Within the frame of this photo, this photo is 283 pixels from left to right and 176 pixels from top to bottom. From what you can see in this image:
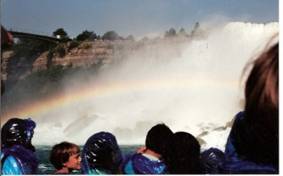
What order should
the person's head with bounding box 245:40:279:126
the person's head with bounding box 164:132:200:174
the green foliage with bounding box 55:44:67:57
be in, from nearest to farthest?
1. the person's head with bounding box 245:40:279:126
2. the person's head with bounding box 164:132:200:174
3. the green foliage with bounding box 55:44:67:57

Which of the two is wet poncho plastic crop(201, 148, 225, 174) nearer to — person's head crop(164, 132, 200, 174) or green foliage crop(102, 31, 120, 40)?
person's head crop(164, 132, 200, 174)

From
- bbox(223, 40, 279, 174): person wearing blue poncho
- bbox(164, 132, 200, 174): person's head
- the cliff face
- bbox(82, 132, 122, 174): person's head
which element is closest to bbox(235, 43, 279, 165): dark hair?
bbox(223, 40, 279, 174): person wearing blue poncho

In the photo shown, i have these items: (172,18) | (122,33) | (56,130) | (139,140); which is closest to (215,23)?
(172,18)

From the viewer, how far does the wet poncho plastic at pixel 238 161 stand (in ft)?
10.8

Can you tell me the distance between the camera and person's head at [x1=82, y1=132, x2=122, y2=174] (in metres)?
3.39

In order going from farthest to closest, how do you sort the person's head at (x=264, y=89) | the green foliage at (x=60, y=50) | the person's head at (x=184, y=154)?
the green foliage at (x=60, y=50)
the person's head at (x=184, y=154)
the person's head at (x=264, y=89)

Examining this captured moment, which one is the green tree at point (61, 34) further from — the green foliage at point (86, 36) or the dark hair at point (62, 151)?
the dark hair at point (62, 151)

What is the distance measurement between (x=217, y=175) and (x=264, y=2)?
3.22 ft

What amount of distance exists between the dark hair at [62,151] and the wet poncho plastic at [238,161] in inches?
33.1

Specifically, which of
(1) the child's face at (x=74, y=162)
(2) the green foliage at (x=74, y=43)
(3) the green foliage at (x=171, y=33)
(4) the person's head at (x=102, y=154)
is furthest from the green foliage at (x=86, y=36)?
(1) the child's face at (x=74, y=162)

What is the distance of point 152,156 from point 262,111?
0.65 metres

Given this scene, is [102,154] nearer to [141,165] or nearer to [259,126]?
[141,165]

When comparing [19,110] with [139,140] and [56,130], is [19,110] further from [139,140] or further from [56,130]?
[139,140]

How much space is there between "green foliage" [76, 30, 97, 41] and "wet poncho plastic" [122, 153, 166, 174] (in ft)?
2.30
